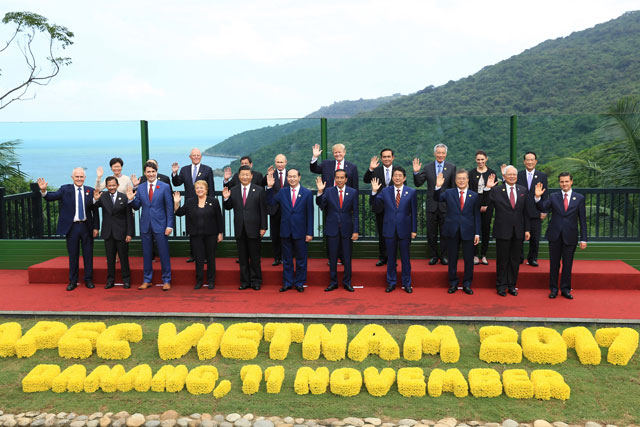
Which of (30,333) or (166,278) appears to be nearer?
(30,333)

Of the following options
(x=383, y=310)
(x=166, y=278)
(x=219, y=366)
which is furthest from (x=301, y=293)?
(x=219, y=366)

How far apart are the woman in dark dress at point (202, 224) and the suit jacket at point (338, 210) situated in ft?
5.15

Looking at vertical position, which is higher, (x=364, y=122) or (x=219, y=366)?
(x=364, y=122)

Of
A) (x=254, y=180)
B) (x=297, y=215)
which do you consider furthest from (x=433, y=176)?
(x=254, y=180)

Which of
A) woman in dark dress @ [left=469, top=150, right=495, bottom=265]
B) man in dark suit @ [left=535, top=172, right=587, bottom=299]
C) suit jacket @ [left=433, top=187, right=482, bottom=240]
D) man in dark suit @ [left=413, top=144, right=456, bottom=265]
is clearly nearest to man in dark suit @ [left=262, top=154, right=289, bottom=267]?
man in dark suit @ [left=413, top=144, right=456, bottom=265]

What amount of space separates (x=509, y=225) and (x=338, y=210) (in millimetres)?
2409

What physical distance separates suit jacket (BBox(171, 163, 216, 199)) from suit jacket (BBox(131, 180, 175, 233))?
2.18 feet

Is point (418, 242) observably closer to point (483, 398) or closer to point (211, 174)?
point (211, 174)

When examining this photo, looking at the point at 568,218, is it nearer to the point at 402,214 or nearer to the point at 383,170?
the point at 402,214

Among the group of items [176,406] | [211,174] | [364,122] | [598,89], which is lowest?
[176,406]

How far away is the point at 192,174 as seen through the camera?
10141 millimetres

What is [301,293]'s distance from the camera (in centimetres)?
929

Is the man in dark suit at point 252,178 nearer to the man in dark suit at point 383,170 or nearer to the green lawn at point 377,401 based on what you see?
the man in dark suit at point 383,170

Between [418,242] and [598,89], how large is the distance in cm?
3766
